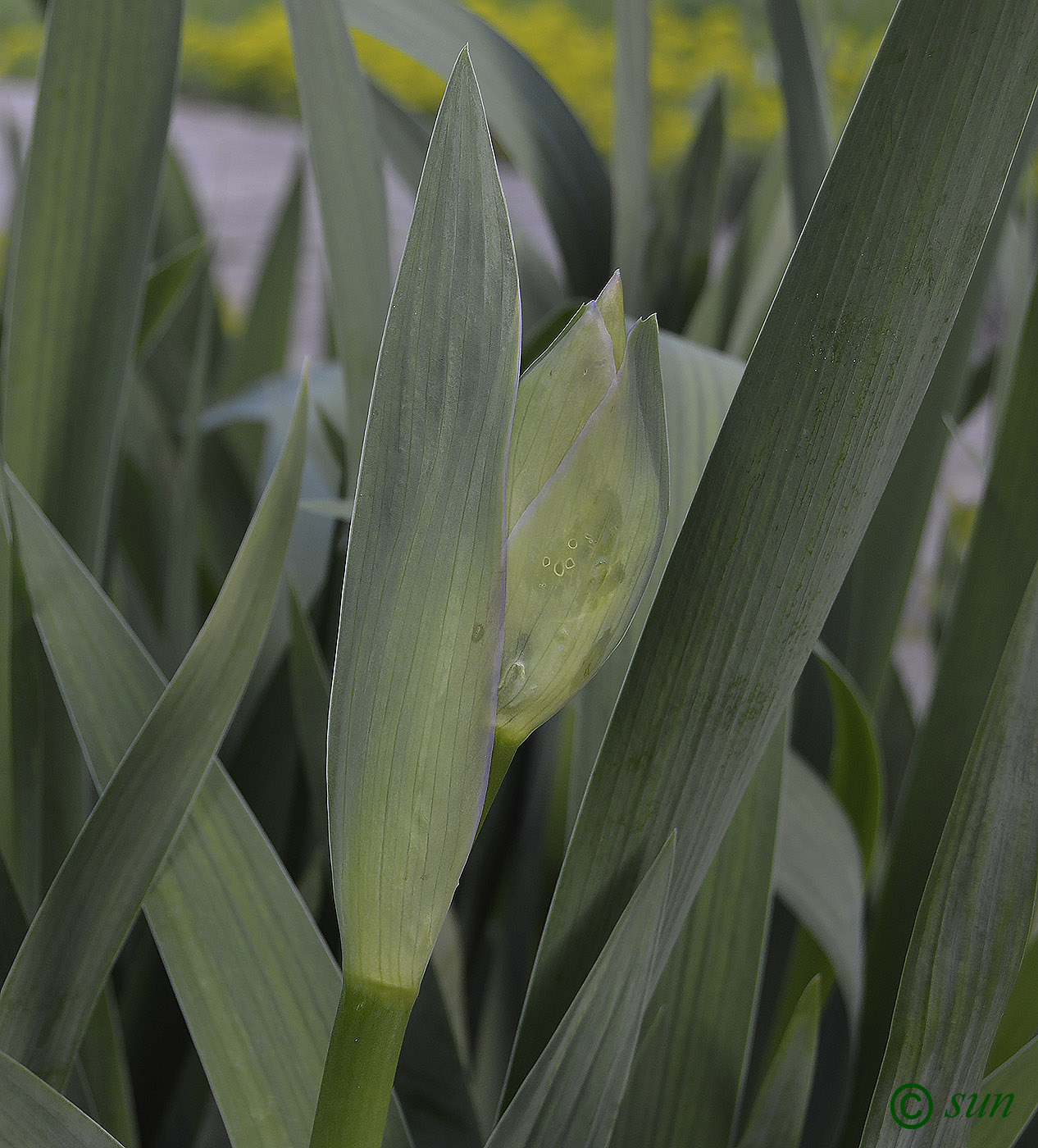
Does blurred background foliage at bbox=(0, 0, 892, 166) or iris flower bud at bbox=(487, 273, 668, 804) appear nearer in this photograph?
iris flower bud at bbox=(487, 273, 668, 804)

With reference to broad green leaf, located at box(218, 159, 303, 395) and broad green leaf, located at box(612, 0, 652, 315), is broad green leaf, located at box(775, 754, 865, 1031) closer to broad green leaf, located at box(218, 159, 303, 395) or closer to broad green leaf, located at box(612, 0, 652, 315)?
broad green leaf, located at box(612, 0, 652, 315)

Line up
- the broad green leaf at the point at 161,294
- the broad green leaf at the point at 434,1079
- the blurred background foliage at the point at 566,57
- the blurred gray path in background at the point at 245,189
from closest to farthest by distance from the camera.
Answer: the broad green leaf at the point at 434,1079
the broad green leaf at the point at 161,294
the blurred gray path in background at the point at 245,189
the blurred background foliage at the point at 566,57

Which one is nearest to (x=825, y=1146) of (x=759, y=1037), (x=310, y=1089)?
(x=759, y=1037)

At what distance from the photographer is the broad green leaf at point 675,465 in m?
0.18

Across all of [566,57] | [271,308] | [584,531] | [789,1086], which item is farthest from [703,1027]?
[566,57]

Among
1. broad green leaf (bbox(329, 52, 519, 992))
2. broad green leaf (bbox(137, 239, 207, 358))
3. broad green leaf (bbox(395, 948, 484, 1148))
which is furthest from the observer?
broad green leaf (bbox(137, 239, 207, 358))

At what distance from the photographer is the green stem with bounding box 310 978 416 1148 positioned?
0.35ft

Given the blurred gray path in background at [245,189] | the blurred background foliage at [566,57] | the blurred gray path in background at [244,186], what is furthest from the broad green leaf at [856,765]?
the blurred background foliage at [566,57]

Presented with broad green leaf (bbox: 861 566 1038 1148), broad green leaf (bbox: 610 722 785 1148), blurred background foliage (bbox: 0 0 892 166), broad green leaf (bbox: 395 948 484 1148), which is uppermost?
blurred background foliage (bbox: 0 0 892 166)

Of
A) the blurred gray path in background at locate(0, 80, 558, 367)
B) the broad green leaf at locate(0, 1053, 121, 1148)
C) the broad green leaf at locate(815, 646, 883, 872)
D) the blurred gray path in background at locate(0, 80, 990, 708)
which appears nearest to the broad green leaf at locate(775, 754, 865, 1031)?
the broad green leaf at locate(815, 646, 883, 872)

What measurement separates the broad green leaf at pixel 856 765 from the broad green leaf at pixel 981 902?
0.20ft

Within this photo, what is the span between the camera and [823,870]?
0.20m

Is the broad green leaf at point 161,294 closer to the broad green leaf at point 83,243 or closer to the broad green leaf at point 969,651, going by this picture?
the broad green leaf at point 83,243

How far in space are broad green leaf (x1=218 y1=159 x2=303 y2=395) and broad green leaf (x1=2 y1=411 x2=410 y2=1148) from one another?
28cm
